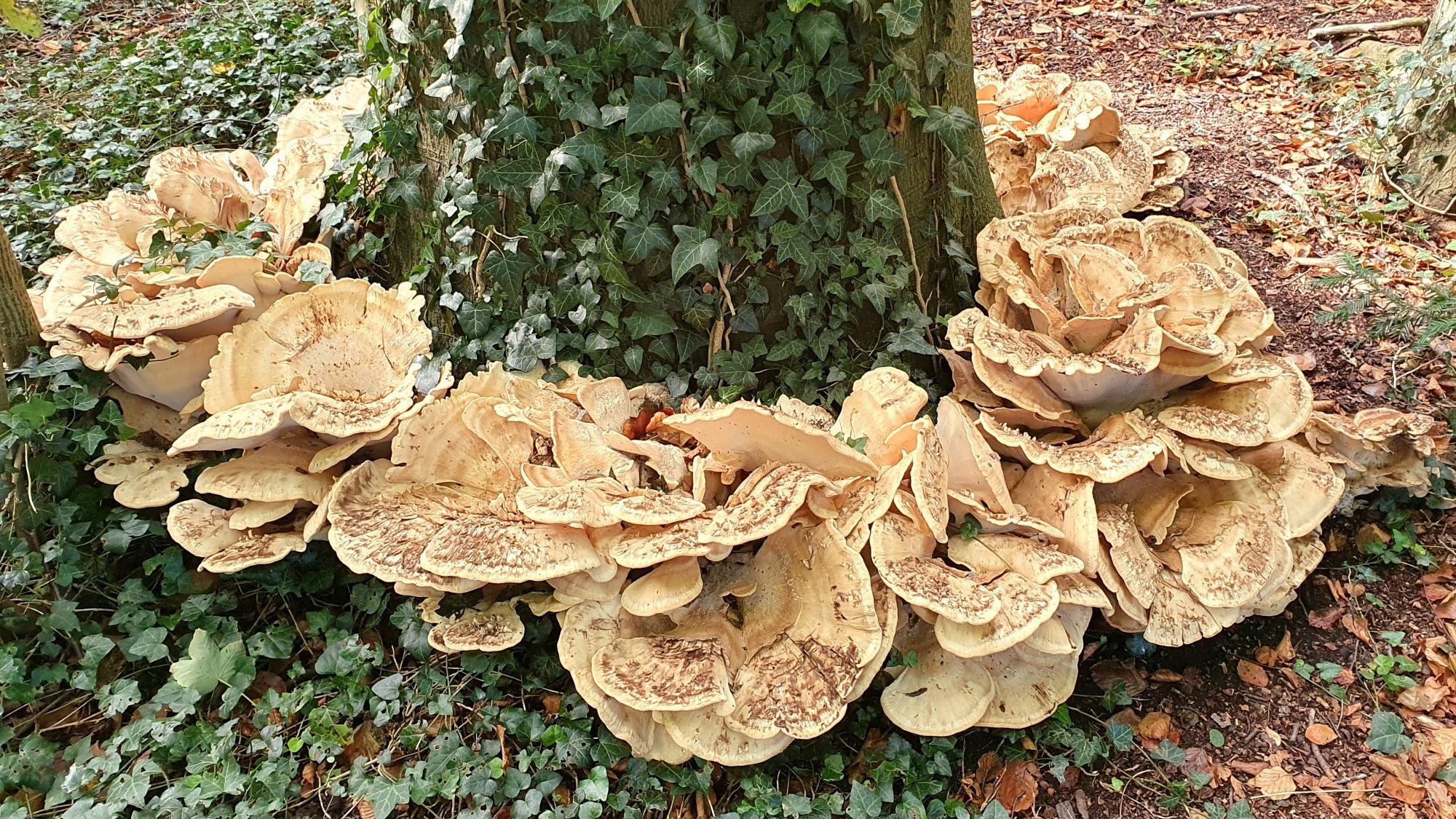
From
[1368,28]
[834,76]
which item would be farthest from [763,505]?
[1368,28]

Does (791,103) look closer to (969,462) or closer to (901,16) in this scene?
(901,16)

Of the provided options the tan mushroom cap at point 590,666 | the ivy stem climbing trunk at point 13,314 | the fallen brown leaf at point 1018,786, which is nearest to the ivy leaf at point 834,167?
the tan mushroom cap at point 590,666

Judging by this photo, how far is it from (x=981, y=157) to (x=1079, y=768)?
3.01 m

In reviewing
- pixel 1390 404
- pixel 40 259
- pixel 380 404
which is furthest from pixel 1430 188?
pixel 40 259

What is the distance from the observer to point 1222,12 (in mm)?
9625

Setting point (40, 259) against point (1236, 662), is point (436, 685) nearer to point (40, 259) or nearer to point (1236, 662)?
point (1236, 662)

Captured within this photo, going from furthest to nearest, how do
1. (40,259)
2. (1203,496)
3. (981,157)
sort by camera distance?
1. (40,259)
2. (981,157)
3. (1203,496)

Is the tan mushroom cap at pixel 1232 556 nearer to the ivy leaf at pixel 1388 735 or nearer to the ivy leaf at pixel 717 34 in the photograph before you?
the ivy leaf at pixel 1388 735

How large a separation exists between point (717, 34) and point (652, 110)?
38 cm

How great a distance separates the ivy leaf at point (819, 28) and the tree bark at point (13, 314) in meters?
3.63

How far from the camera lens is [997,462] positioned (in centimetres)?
320

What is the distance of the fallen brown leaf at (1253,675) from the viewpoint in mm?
3742

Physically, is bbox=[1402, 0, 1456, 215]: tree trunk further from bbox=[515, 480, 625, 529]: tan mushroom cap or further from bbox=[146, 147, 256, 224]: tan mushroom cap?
bbox=[146, 147, 256, 224]: tan mushroom cap

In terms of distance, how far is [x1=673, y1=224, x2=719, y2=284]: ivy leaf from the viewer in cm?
357
